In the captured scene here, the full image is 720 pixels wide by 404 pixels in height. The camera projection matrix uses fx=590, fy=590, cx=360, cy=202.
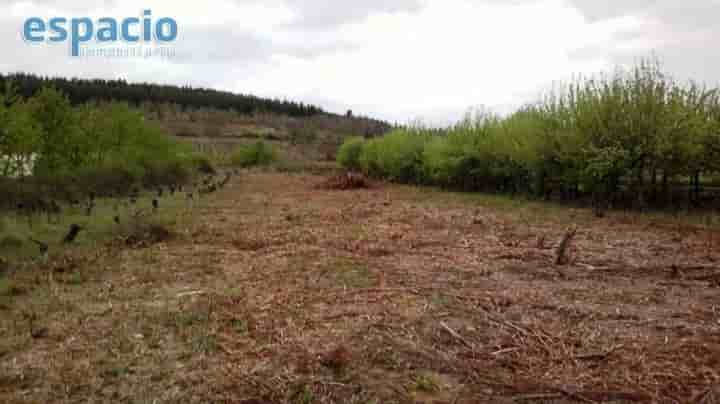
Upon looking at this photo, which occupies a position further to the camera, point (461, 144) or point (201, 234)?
point (461, 144)

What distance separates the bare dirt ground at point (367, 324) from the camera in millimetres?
4312

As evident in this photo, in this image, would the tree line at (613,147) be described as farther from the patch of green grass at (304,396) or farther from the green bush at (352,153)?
the green bush at (352,153)

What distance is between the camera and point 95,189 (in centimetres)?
1708

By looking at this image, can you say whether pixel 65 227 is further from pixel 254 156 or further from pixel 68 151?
pixel 254 156

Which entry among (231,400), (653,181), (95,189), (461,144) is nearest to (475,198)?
(461,144)

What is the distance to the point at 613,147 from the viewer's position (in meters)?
16.8

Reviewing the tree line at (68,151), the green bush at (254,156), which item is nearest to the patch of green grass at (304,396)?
the tree line at (68,151)

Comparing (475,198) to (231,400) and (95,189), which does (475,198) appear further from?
(231,400)

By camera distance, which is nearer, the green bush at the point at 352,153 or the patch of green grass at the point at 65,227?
the patch of green grass at the point at 65,227

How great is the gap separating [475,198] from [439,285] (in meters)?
16.0

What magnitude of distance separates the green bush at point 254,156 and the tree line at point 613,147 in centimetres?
3616

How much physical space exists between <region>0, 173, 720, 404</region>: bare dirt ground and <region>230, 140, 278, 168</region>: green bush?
4875cm

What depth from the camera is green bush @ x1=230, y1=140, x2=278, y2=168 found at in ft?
193

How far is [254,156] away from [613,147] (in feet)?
151
